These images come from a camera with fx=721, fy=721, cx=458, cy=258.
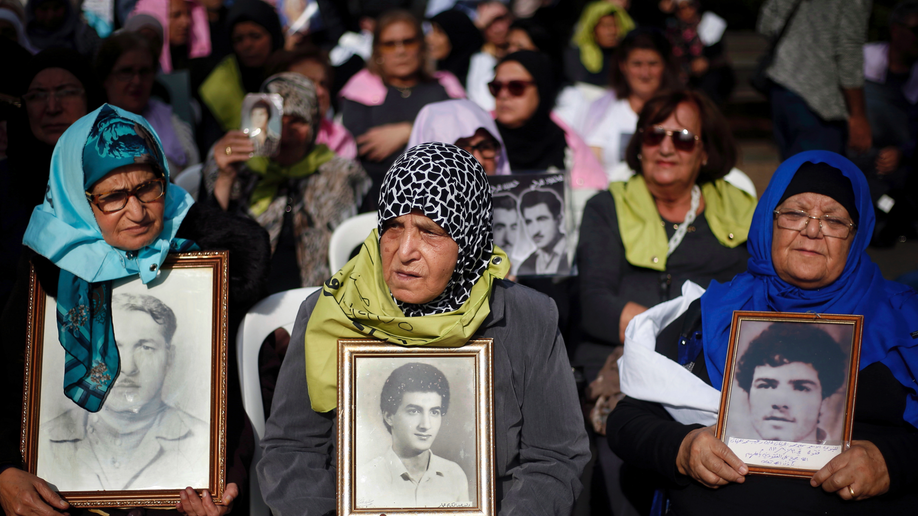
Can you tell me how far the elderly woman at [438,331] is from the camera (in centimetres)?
210

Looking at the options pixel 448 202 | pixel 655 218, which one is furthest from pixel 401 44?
pixel 448 202

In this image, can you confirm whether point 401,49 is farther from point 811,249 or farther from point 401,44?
point 811,249

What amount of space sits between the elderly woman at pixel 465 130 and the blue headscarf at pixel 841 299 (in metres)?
1.64

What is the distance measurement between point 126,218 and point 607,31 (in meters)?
6.82

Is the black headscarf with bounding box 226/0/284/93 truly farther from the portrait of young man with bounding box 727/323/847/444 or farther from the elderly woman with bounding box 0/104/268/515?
the portrait of young man with bounding box 727/323/847/444

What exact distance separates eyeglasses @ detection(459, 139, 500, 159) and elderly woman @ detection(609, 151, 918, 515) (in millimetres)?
1668

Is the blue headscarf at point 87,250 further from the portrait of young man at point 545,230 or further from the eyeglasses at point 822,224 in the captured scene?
the eyeglasses at point 822,224

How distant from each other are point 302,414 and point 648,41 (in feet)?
14.8

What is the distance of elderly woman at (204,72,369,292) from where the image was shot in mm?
4055

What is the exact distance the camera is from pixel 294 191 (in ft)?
13.9

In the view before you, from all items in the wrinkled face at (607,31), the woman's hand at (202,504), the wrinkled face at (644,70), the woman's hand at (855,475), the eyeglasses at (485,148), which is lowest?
the woman's hand at (202,504)

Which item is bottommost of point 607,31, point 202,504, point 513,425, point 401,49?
point 202,504

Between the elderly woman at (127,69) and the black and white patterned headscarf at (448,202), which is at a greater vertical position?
the elderly woman at (127,69)

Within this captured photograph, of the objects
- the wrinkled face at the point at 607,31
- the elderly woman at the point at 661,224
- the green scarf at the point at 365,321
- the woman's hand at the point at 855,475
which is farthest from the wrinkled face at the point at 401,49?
the woman's hand at the point at 855,475
